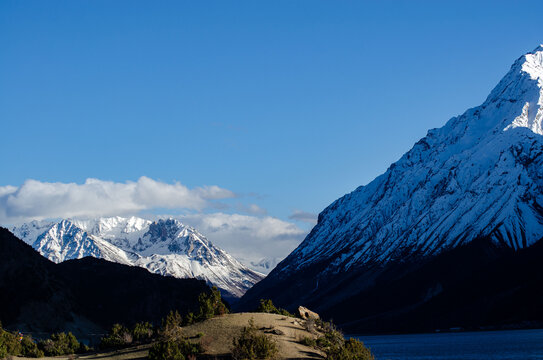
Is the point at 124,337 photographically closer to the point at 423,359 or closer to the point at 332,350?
the point at 332,350

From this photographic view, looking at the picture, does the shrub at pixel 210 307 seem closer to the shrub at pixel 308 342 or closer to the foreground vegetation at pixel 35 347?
the shrub at pixel 308 342

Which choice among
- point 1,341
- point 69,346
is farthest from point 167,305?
point 1,341

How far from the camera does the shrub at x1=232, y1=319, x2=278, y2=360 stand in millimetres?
50594

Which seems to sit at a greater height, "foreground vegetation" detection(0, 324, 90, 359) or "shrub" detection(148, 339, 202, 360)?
"foreground vegetation" detection(0, 324, 90, 359)

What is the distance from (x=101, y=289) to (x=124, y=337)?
13914 cm

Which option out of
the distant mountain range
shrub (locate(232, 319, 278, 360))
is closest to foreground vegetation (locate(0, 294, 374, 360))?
shrub (locate(232, 319, 278, 360))

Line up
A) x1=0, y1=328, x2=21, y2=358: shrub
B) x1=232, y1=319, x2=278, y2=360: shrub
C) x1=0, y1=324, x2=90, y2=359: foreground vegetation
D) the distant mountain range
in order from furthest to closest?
the distant mountain range → x1=0, y1=324, x2=90, y2=359: foreground vegetation → x1=0, y1=328, x2=21, y2=358: shrub → x1=232, y1=319, x2=278, y2=360: shrub

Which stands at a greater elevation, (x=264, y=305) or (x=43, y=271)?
(x=43, y=271)

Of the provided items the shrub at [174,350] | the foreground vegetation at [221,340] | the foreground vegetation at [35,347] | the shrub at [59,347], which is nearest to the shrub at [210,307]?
the foreground vegetation at [221,340]

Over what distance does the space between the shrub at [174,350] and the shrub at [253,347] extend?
409cm

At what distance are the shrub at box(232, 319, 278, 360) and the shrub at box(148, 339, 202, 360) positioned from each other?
409 cm

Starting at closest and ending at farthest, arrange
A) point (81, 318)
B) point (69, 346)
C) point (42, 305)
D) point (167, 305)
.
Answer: point (69, 346), point (42, 305), point (81, 318), point (167, 305)

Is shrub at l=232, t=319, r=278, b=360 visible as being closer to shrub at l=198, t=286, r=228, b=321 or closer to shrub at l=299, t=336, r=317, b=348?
shrub at l=299, t=336, r=317, b=348

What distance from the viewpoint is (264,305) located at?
77.8 meters
